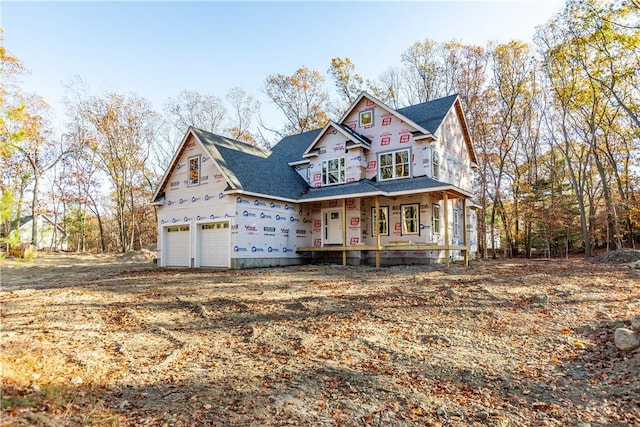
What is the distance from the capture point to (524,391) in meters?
4.09

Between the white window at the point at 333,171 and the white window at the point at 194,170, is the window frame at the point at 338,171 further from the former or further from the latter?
the white window at the point at 194,170

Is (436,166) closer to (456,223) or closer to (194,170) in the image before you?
(456,223)

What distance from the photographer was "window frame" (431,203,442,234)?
17.0 metres

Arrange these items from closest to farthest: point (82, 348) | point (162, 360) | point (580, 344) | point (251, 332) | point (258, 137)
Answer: point (162, 360) → point (82, 348) → point (580, 344) → point (251, 332) → point (258, 137)

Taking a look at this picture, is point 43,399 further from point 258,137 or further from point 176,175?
point 258,137

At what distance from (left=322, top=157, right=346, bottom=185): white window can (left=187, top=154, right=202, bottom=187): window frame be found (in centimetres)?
650

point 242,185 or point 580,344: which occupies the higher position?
point 242,185

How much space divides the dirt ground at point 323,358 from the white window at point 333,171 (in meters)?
10.7

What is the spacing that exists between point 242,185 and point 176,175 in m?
4.62

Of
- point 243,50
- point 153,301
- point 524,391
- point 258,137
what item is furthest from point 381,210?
point 258,137

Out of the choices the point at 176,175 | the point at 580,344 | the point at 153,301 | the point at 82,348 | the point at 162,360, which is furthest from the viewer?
the point at 176,175

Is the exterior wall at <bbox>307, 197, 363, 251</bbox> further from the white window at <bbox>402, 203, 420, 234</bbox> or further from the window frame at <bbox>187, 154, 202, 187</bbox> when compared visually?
the window frame at <bbox>187, 154, 202, 187</bbox>

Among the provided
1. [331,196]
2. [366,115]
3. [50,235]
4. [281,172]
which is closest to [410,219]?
[331,196]

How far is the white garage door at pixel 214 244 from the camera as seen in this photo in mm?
16281
